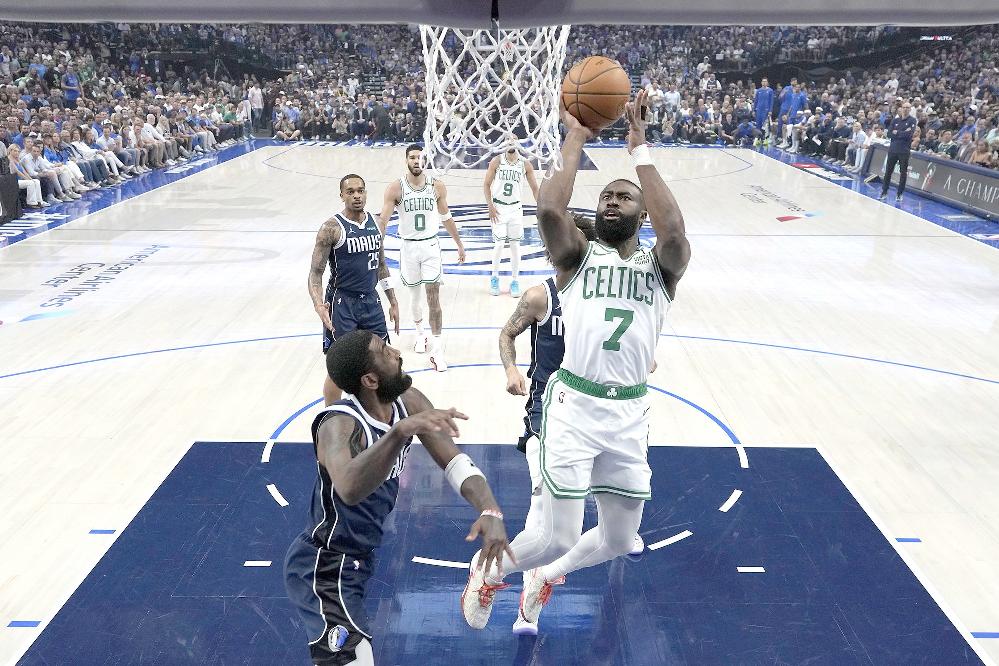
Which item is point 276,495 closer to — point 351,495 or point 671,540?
point 671,540

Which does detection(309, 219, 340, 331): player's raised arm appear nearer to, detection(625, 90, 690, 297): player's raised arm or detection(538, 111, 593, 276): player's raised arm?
detection(538, 111, 593, 276): player's raised arm

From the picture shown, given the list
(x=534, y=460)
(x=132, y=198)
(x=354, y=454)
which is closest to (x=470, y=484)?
(x=354, y=454)

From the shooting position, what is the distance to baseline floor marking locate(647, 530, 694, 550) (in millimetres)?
4938

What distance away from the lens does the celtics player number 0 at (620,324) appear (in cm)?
371

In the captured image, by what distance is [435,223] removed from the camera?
25.7 ft

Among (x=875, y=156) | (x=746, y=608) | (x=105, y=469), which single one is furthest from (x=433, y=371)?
(x=875, y=156)

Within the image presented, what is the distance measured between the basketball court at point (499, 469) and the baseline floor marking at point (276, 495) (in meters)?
0.03

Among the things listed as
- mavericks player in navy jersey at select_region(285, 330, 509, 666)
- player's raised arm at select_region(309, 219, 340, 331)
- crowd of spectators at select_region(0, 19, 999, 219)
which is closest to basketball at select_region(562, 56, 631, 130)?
mavericks player in navy jersey at select_region(285, 330, 509, 666)

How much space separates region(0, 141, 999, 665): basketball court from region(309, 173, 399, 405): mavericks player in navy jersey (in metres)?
0.85

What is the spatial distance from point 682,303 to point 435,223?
339 cm

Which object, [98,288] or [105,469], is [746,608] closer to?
[105,469]

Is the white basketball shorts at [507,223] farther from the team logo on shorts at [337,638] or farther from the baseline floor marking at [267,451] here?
the team logo on shorts at [337,638]

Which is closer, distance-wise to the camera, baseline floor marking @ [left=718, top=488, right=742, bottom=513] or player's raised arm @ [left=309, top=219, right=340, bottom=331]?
baseline floor marking @ [left=718, top=488, right=742, bottom=513]

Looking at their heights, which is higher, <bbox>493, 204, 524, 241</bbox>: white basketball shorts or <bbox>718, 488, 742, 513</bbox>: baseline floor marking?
<bbox>493, 204, 524, 241</bbox>: white basketball shorts
